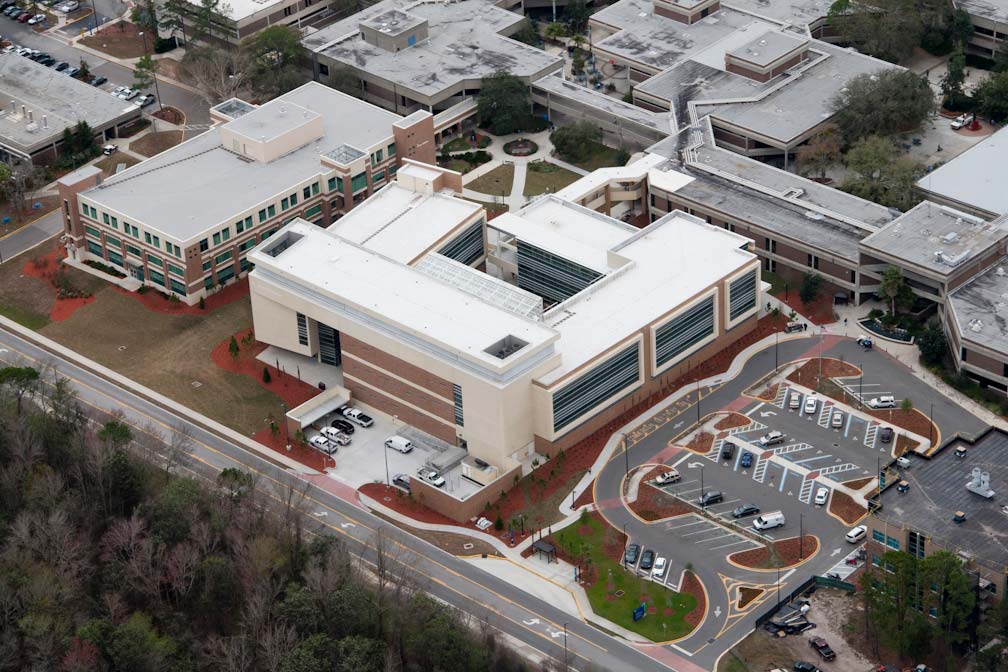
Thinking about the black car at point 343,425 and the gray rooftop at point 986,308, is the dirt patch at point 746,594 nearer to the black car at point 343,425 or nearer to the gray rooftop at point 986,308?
the gray rooftop at point 986,308

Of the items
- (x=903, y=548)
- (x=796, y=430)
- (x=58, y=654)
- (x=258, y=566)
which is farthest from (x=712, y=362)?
(x=58, y=654)

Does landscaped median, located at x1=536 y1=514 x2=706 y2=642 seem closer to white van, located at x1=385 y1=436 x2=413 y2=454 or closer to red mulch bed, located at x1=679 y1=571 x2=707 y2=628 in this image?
red mulch bed, located at x1=679 y1=571 x2=707 y2=628

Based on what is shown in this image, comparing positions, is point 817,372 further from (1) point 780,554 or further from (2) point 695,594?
(2) point 695,594

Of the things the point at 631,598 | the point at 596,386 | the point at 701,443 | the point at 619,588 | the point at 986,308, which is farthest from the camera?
the point at 986,308

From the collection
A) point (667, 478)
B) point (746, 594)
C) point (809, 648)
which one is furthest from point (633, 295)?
point (809, 648)

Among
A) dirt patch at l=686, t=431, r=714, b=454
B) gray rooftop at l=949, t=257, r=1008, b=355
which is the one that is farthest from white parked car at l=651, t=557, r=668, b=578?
gray rooftop at l=949, t=257, r=1008, b=355

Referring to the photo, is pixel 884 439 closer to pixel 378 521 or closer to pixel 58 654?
pixel 378 521
